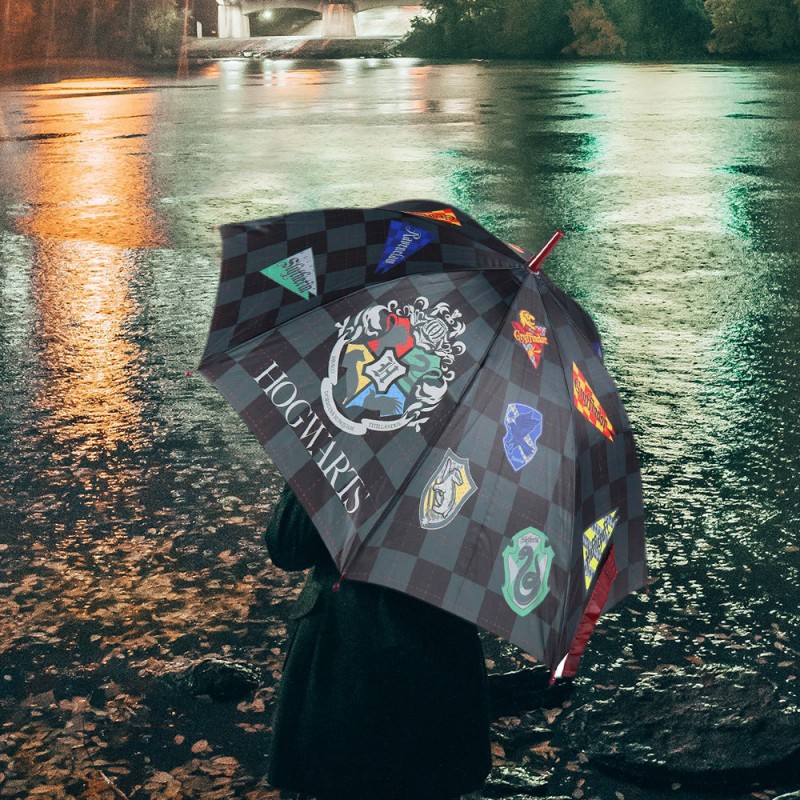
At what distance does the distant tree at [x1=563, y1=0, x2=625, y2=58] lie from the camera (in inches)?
2165

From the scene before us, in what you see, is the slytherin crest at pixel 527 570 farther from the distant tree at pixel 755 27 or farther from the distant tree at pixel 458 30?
the distant tree at pixel 458 30

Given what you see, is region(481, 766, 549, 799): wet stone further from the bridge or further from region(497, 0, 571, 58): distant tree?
the bridge

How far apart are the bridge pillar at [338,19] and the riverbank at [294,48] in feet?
12.0

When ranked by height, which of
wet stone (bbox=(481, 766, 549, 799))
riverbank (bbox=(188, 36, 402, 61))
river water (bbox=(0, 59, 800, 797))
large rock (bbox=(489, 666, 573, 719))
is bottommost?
wet stone (bbox=(481, 766, 549, 799))

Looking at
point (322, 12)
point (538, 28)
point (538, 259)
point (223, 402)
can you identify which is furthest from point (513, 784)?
point (322, 12)

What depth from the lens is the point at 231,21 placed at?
2586 inches

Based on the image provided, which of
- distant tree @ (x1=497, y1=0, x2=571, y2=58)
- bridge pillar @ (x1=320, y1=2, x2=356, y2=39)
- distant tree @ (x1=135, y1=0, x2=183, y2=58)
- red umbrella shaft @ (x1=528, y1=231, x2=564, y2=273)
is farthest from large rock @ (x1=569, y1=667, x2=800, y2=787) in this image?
bridge pillar @ (x1=320, y1=2, x2=356, y2=39)

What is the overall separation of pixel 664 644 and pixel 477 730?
5.42 feet

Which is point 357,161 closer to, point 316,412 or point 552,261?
point 552,261

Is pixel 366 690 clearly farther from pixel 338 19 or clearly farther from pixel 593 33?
pixel 338 19

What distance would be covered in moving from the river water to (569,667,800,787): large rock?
11cm

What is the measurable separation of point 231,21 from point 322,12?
5758 millimetres

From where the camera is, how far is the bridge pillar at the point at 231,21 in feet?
209

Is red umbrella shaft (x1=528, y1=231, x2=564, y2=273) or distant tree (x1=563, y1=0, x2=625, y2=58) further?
distant tree (x1=563, y1=0, x2=625, y2=58)
